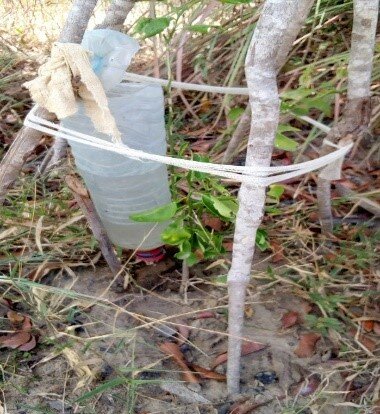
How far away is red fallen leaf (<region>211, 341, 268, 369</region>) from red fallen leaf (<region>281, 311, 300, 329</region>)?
2.7 inches

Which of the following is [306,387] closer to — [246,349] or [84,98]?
[246,349]

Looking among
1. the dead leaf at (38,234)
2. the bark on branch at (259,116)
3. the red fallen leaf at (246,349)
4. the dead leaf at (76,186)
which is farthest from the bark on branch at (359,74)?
the dead leaf at (38,234)

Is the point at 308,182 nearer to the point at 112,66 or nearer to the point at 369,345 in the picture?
the point at 369,345

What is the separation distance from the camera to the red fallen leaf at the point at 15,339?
126 centimetres

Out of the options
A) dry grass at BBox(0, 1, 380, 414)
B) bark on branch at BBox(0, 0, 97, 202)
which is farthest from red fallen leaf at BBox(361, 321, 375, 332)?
bark on branch at BBox(0, 0, 97, 202)

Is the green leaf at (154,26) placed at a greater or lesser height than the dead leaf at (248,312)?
greater

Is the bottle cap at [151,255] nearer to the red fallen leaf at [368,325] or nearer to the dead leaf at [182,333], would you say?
the dead leaf at [182,333]

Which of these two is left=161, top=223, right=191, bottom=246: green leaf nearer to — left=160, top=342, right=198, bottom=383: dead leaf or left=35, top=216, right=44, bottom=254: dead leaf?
→ left=160, top=342, right=198, bottom=383: dead leaf

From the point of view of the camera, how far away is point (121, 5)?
4.30 ft

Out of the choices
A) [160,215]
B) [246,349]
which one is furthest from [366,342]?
[160,215]

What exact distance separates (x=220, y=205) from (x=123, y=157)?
0.86 feet

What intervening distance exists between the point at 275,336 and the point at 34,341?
0.49 metres

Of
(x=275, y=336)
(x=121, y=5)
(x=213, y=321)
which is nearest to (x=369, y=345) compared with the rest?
(x=275, y=336)

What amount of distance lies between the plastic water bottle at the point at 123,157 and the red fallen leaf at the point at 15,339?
29 centimetres
